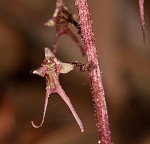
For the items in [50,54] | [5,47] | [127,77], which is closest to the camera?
[50,54]

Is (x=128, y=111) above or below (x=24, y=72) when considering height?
below

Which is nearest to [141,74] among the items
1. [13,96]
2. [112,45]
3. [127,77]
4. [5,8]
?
[127,77]

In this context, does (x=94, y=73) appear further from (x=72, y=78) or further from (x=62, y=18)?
(x=72, y=78)

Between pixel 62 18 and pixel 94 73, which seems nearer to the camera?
pixel 94 73

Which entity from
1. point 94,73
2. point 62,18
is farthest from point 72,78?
point 94,73

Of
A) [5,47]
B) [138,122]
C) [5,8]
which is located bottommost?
[138,122]

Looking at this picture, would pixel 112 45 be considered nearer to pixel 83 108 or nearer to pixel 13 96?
pixel 83 108

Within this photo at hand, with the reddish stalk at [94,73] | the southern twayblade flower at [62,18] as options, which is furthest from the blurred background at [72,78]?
the reddish stalk at [94,73]

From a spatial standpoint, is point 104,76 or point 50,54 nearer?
point 50,54
